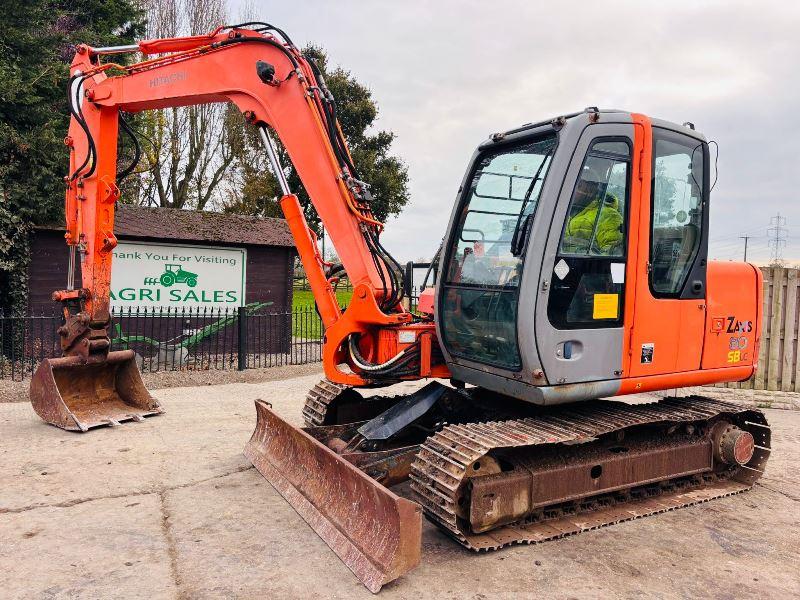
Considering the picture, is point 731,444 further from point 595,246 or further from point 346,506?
point 346,506

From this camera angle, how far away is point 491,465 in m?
3.91

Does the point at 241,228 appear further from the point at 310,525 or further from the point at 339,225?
the point at 310,525

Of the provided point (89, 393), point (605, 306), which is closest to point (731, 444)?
point (605, 306)

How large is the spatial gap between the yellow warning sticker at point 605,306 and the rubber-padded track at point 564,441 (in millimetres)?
753

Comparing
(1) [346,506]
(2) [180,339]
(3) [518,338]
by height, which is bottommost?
(1) [346,506]

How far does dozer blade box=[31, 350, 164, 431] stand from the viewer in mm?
6383

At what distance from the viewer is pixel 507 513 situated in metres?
3.90

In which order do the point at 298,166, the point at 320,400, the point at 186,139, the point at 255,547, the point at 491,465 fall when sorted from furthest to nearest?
the point at 186,139
the point at 320,400
the point at 298,166
the point at 491,465
the point at 255,547

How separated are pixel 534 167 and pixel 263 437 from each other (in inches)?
125

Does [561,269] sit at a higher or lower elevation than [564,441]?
higher

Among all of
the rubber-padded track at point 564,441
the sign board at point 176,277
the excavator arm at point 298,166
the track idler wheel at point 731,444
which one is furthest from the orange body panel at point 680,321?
the sign board at point 176,277

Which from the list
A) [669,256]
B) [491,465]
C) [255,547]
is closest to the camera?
[255,547]

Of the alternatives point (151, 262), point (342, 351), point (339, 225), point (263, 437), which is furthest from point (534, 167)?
point (151, 262)

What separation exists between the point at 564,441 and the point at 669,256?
1.55 meters
